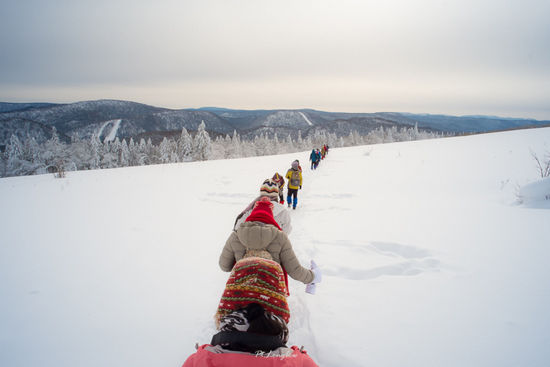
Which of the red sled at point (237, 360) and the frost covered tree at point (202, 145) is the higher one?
the frost covered tree at point (202, 145)

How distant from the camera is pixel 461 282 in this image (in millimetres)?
3078

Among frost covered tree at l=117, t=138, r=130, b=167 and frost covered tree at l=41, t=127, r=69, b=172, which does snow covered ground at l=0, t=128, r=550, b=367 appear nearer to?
frost covered tree at l=41, t=127, r=69, b=172

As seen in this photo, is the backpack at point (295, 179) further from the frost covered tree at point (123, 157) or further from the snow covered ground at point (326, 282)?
the frost covered tree at point (123, 157)

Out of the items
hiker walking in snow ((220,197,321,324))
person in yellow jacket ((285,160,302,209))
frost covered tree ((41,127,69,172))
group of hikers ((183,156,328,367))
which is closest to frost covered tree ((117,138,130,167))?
frost covered tree ((41,127,69,172))

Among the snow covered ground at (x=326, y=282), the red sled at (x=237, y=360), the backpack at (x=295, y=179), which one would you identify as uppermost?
the backpack at (x=295, y=179)

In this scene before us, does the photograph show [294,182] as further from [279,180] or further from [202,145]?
[202,145]

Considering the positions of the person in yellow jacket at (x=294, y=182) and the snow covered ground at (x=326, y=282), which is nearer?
the snow covered ground at (x=326, y=282)

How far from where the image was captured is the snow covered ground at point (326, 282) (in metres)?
2.36

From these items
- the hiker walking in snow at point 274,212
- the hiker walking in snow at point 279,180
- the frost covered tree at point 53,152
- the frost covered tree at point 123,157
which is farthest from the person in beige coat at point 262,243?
the frost covered tree at point 123,157

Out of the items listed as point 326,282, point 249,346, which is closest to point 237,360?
point 249,346

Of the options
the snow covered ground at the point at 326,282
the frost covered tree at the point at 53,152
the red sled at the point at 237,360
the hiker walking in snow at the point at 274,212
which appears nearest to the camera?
the red sled at the point at 237,360

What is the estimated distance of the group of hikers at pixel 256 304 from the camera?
1.42m

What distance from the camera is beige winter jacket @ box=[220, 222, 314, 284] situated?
7.18ft

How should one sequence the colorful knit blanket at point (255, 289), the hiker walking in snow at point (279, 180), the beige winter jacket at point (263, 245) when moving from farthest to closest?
the hiker walking in snow at point (279, 180) < the beige winter jacket at point (263, 245) < the colorful knit blanket at point (255, 289)
